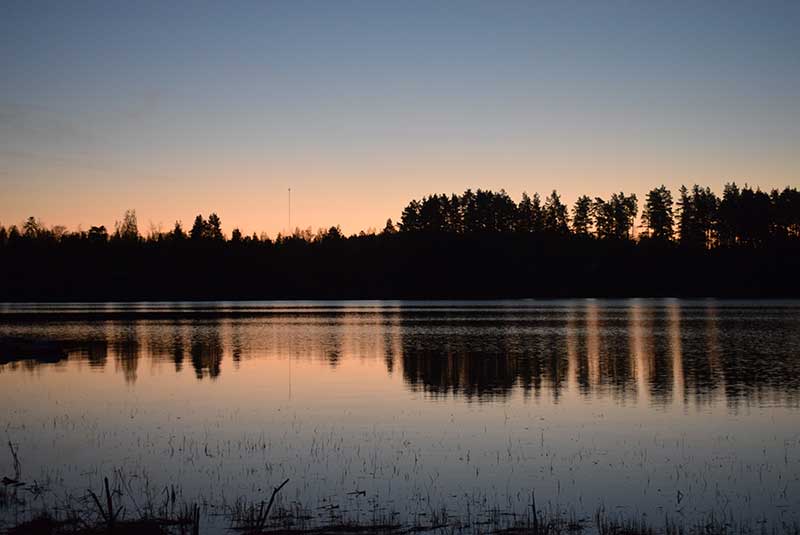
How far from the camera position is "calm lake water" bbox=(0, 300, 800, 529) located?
1642 cm

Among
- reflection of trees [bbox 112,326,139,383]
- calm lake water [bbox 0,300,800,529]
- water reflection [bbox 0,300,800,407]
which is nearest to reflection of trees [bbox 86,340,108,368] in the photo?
water reflection [bbox 0,300,800,407]

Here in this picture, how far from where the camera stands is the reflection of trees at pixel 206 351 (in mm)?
42828

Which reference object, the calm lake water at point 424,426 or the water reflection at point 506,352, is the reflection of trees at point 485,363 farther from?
the calm lake water at point 424,426

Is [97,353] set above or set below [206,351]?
above

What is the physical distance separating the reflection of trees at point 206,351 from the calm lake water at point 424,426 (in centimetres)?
47

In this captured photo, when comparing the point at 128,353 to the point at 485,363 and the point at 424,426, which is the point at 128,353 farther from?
the point at 424,426

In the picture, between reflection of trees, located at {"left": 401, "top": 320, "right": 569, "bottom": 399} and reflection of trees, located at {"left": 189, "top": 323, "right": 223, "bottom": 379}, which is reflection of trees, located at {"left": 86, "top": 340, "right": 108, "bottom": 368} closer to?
reflection of trees, located at {"left": 189, "top": 323, "right": 223, "bottom": 379}

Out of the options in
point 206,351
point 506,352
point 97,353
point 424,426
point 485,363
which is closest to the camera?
point 424,426

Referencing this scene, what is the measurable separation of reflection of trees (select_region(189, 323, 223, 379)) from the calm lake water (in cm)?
47

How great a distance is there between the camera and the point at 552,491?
1650cm

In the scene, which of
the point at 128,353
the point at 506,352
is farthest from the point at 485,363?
the point at 128,353

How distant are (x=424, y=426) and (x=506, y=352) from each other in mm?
25464

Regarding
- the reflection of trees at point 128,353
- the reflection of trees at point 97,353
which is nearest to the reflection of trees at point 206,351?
the reflection of trees at point 128,353

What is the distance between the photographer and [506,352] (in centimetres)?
4947
